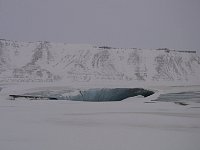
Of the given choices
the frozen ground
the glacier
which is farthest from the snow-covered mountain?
the frozen ground

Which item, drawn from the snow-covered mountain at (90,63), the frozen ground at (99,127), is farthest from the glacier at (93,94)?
the snow-covered mountain at (90,63)

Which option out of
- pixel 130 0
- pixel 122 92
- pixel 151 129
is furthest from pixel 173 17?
pixel 151 129

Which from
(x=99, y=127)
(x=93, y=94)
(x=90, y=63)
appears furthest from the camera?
(x=90, y=63)

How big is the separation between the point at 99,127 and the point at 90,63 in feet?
24.9

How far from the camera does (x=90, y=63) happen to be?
9859mm

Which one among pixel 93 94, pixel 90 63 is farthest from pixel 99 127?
pixel 90 63

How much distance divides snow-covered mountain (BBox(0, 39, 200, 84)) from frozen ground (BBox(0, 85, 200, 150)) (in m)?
4.25

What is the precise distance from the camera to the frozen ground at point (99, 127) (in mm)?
1873

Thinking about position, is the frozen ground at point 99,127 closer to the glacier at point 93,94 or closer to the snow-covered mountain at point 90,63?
the glacier at point 93,94

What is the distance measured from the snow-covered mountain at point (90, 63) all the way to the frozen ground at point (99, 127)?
4.25 m

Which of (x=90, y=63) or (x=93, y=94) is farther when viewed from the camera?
(x=90, y=63)

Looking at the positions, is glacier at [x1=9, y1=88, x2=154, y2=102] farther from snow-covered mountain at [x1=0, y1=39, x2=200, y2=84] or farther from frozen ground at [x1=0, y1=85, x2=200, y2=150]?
snow-covered mountain at [x1=0, y1=39, x2=200, y2=84]

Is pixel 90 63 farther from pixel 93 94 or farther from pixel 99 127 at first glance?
pixel 99 127

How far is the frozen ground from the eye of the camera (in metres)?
1.87
